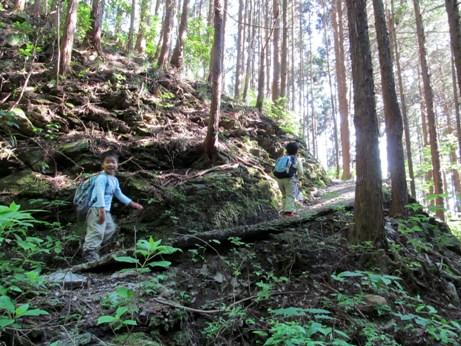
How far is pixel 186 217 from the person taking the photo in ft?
22.7

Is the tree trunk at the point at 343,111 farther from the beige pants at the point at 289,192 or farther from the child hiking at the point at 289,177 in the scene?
the beige pants at the point at 289,192

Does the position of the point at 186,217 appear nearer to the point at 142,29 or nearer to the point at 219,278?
the point at 219,278

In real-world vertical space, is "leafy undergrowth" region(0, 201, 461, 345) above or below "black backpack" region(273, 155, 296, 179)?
below

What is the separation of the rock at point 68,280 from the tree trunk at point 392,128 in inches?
245

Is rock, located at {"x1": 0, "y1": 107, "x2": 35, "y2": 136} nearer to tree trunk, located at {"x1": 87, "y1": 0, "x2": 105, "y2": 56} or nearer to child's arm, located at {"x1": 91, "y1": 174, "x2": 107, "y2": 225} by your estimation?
child's arm, located at {"x1": 91, "y1": 174, "x2": 107, "y2": 225}

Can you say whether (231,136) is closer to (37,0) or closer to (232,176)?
(232,176)

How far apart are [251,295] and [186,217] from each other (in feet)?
8.57

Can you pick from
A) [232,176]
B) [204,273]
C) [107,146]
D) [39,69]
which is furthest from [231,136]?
[204,273]

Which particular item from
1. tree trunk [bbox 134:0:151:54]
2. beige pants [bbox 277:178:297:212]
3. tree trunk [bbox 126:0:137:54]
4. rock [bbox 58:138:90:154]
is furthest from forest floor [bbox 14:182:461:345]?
tree trunk [bbox 134:0:151:54]

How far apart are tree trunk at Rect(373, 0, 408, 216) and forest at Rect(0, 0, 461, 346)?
30 millimetres

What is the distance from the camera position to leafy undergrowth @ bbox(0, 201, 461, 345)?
311cm

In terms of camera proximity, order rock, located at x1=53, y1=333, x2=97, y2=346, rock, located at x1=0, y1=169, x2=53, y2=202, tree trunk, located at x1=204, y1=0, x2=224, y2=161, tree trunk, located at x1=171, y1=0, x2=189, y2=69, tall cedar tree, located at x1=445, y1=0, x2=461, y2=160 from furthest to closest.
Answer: tree trunk, located at x1=171, y1=0, x2=189, y2=69
tall cedar tree, located at x1=445, y1=0, x2=461, y2=160
tree trunk, located at x1=204, y1=0, x2=224, y2=161
rock, located at x1=0, y1=169, x2=53, y2=202
rock, located at x1=53, y1=333, x2=97, y2=346

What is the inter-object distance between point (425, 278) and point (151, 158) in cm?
600

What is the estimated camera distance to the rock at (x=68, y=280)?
4.02 metres
